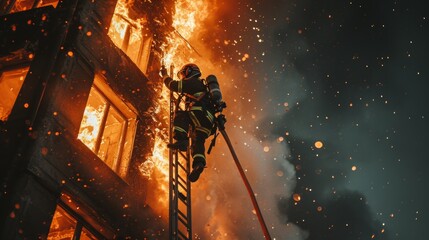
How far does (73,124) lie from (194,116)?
2016 mm

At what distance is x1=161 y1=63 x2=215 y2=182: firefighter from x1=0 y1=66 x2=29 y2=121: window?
247 cm

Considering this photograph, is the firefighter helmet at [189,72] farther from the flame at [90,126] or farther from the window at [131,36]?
the window at [131,36]

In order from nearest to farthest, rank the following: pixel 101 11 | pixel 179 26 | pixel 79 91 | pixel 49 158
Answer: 1. pixel 49 158
2. pixel 79 91
3. pixel 101 11
4. pixel 179 26

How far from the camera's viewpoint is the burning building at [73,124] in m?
5.99

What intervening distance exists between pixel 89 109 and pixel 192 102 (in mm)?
1974

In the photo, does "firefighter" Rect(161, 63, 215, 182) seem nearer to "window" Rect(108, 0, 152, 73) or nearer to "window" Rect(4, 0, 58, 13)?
"window" Rect(108, 0, 152, 73)

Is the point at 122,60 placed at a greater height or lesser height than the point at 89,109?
greater

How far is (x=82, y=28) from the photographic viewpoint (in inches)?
314

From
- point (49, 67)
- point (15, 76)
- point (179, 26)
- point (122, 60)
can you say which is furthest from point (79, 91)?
point (179, 26)

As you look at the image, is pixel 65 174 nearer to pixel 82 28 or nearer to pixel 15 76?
pixel 15 76

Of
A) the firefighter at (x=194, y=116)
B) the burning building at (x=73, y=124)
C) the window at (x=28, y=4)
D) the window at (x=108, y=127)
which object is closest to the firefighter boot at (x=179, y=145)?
the firefighter at (x=194, y=116)

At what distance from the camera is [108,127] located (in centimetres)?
884

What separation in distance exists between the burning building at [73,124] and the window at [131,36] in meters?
→ 0.04

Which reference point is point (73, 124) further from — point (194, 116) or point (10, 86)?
point (194, 116)
